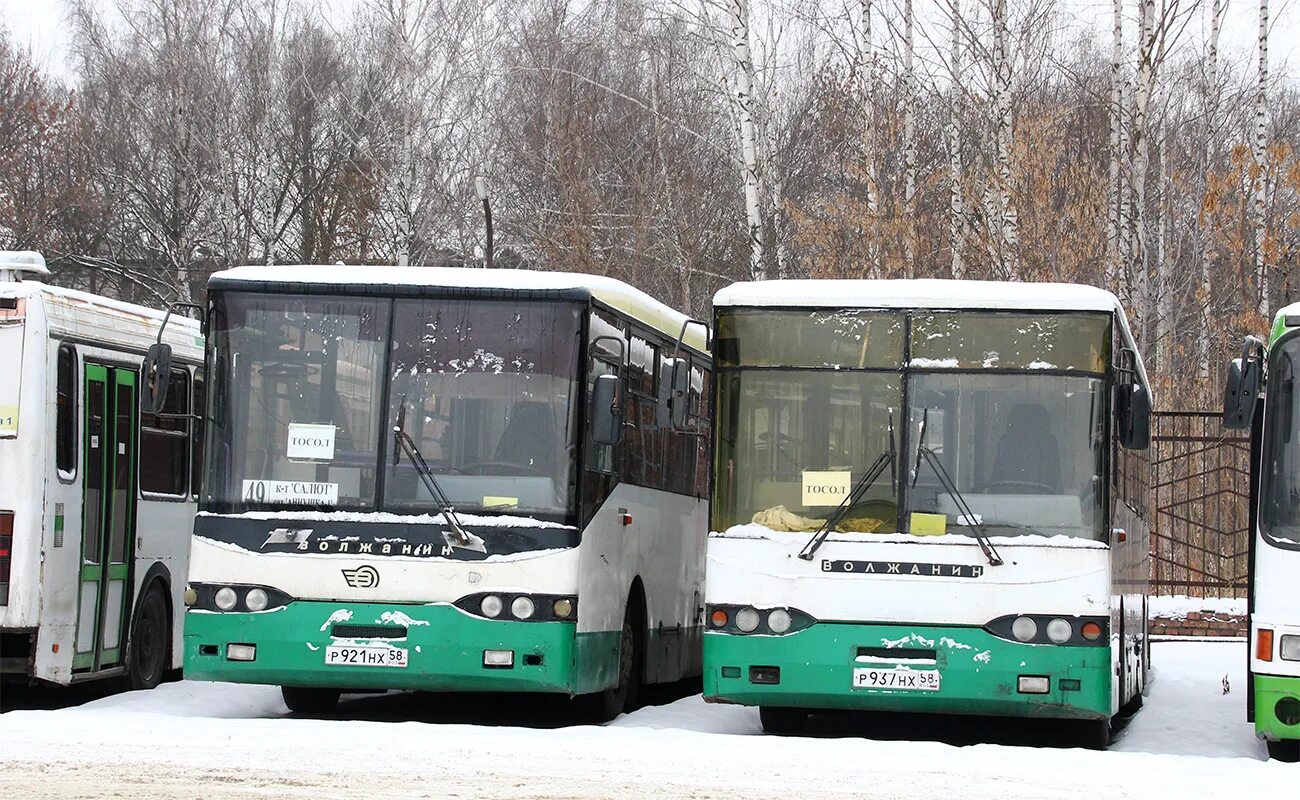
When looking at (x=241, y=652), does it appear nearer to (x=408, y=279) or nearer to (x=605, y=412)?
(x=408, y=279)

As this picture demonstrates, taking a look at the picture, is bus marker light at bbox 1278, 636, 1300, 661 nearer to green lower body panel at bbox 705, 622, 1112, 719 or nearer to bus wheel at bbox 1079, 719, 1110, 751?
green lower body panel at bbox 705, 622, 1112, 719

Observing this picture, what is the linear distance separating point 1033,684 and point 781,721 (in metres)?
2.19

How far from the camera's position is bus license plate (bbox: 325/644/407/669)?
1264 cm

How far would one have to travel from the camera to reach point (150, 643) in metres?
16.0

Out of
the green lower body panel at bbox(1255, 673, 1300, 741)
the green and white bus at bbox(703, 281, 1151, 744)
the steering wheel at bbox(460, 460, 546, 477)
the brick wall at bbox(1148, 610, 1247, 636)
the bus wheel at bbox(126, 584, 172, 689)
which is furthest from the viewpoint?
the brick wall at bbox(1148, 610, 1247, 636)

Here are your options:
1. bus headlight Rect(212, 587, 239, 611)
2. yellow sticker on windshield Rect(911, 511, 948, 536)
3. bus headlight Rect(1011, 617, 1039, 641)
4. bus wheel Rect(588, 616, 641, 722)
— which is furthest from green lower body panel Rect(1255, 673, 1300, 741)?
bus headlight Rect(212, 587, 239, 611)

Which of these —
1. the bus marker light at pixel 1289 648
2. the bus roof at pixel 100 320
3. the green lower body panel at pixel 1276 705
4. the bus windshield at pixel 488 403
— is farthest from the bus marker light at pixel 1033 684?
the bus roof at pixel 100 320

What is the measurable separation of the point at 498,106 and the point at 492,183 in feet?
5.28

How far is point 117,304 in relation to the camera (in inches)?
595

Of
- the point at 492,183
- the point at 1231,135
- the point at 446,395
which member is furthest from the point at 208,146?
the point at 446,395

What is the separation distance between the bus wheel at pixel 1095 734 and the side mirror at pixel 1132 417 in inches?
69.4

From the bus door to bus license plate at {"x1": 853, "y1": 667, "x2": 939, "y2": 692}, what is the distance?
18.2 feet

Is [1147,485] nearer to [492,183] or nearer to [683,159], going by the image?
[683,159]

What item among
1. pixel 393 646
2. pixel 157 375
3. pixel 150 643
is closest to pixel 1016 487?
pixel 393 646
